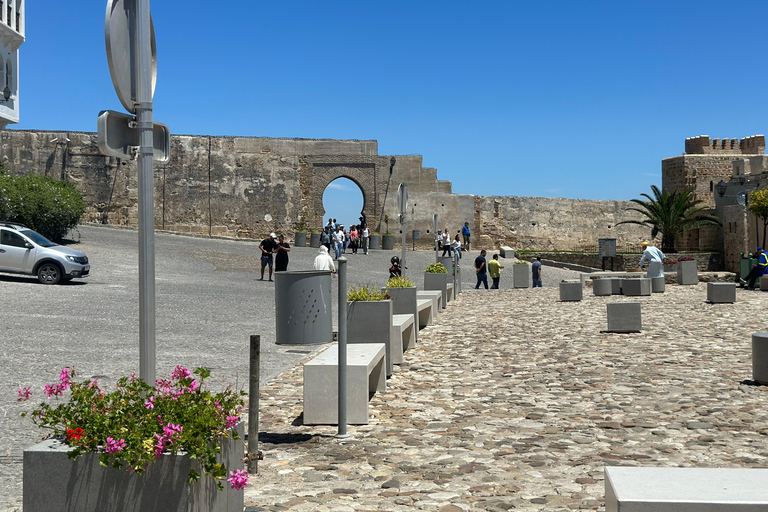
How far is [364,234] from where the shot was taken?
3500cm

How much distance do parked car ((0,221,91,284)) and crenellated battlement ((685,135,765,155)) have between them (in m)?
43.9

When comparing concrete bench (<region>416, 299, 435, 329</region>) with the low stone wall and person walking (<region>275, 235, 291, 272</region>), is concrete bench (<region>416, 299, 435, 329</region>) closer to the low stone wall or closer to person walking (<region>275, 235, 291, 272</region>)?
person walking (<region>275, 235, 291, 272</region>)

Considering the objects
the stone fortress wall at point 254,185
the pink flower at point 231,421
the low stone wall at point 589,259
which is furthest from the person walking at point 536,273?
the pink flower at point 231,421

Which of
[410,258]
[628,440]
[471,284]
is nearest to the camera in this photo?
[628,440]

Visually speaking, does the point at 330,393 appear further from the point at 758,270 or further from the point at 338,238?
the point at 338,238

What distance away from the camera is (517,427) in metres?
6.07

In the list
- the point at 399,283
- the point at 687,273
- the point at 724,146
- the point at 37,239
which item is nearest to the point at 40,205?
the point at 37,239

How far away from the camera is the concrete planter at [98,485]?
10.1ft

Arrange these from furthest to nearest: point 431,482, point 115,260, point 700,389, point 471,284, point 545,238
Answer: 1. point 545,238
2. point 471,284
3. point 115,260
4. point 700,389
5. point 431,482

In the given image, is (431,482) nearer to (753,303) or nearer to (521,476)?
(521,476)

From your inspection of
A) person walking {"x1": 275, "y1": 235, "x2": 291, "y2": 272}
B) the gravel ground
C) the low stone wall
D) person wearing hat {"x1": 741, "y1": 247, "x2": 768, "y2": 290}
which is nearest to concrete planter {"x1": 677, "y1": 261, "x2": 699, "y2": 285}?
person wearing hat {"x1": 741, "y1": 247, "x2": 768, "y2": 290}

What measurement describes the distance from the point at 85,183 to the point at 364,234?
605 inches

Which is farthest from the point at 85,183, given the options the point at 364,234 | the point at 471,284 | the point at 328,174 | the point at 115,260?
the point at 471,284

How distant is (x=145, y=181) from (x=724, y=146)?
177 feet
